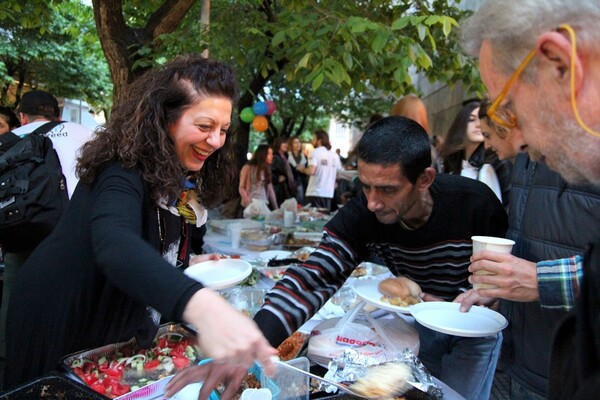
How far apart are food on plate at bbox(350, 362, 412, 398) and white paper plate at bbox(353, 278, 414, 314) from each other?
1.14 ft

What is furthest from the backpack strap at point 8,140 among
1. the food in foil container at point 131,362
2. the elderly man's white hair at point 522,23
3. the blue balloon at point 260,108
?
the blue balloon at point 260,108

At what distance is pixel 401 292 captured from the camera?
1.82 m

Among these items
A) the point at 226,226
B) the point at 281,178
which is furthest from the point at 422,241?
the point at 281,178

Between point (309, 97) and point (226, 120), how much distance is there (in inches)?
502

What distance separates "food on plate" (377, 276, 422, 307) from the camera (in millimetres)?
1805

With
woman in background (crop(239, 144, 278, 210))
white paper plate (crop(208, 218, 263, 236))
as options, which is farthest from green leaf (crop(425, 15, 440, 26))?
woman in background (crop(239, 144, 278, 210))

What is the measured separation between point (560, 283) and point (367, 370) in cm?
62

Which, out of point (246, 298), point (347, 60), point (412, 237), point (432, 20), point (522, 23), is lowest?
point (246, 298)

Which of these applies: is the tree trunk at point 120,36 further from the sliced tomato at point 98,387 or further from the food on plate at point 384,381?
the food on plate at point 384,381

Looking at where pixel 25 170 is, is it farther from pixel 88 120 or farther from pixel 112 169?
pixel 88 120

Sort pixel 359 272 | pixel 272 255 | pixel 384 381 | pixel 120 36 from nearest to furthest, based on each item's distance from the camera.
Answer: pixel 384 381 < pixel 359 272 < pixel 272 255 < pixel 120 36

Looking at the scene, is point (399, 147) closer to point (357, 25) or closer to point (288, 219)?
point (357, 25)

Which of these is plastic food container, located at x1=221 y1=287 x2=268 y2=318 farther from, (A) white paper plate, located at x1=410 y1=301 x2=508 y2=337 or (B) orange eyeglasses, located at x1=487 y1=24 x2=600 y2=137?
(B) orange eyeglasses, located at x1=487 y1=24 x2=600 y2=137

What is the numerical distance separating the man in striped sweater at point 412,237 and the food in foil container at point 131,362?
0.28 metres
